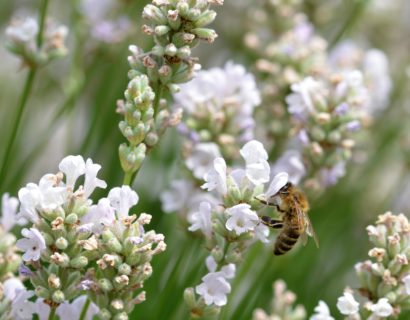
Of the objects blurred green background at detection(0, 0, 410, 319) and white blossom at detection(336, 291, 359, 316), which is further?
blurred green background at detection(0, 0, 410, 319)

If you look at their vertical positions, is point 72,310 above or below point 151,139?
below

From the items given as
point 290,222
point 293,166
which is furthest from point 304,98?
point 290,222

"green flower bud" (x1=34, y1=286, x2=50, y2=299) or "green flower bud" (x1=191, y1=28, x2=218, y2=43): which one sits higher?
"green flower bud" (x1=191, y1=28, x2=218, y2=43)

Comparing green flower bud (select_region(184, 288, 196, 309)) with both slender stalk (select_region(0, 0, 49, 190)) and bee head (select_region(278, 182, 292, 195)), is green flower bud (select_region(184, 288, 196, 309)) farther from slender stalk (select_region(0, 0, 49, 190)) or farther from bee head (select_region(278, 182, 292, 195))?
slender stalk (select_region(0, 0, 49, 190))

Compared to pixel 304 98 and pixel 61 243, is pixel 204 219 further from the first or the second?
pixel 304 98

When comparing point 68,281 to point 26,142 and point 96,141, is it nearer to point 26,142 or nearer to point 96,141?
point 96,141

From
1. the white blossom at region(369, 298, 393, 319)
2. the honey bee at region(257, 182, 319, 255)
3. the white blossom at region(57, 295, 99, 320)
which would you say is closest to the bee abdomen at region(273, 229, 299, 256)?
the honey bee at region(257, 182, 319, 255)

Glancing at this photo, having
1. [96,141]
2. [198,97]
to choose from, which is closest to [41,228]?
[198,97]
